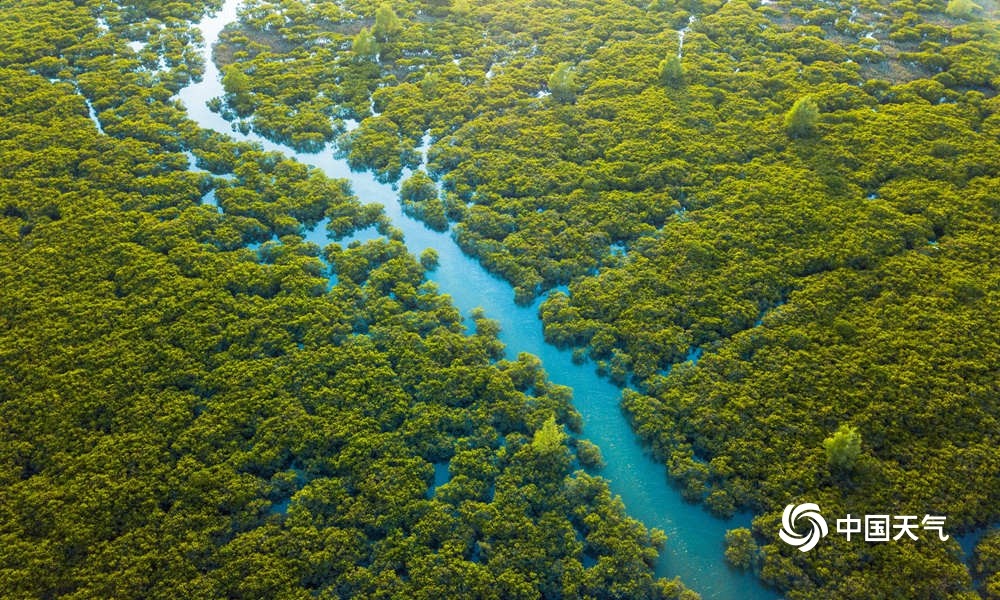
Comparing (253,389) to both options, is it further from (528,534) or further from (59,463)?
(528,534)

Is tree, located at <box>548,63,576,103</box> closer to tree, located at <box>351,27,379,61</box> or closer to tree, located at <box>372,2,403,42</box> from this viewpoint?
tree, located at <box>351,27,379,61</box>

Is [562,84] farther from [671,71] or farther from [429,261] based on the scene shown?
[429,261]

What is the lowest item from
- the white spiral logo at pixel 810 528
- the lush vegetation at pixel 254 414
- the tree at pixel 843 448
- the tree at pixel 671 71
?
the lush vegetation at pixel 254 414

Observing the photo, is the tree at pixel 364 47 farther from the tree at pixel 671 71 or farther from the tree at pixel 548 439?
the tree at pixel 548 439

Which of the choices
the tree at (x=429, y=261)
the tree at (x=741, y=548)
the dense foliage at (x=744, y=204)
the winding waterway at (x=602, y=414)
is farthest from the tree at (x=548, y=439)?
the tree at (x=429, y=261)

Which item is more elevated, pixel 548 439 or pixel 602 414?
pixel 548 439

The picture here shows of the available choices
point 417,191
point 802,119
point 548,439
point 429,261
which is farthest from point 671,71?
point 548,439

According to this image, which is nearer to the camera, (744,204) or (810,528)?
(810,528)

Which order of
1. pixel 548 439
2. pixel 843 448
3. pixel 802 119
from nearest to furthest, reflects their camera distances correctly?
pixel 843 448
pixel 548 439
pixel 802 119
